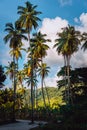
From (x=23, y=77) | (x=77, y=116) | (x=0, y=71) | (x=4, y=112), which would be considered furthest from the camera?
(x=23, y=77)

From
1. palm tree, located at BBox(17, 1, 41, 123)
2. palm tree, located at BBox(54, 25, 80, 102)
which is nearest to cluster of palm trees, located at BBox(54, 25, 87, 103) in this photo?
palm tree, located at BBox(54, 25, 80, 102)

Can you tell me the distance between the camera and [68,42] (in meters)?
73.2

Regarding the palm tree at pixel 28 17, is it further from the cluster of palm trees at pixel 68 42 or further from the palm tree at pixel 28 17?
the cluster of palm trees at pixel 68 42

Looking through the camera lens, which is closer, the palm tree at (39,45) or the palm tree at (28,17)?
the palm tree at (28,17)

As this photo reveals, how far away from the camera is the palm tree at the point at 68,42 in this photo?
7319cm

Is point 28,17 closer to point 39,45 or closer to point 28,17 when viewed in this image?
point 28,17

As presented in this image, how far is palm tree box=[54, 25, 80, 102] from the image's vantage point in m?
73.2

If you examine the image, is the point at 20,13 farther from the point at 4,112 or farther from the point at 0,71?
the point at 4,112

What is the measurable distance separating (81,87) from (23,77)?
77.8 feet

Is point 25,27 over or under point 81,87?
over

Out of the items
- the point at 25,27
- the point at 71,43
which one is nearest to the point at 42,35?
the point at 71,43

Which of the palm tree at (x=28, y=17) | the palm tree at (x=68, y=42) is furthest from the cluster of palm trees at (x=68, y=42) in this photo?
the palm tree at (x=28, y=17)

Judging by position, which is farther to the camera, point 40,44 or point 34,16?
point 40,44

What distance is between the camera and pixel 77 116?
26500 mm
